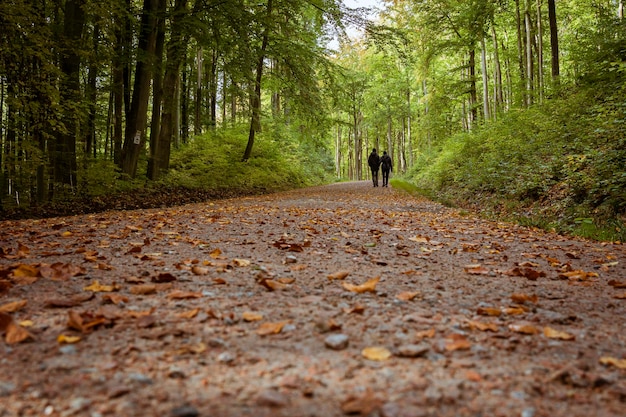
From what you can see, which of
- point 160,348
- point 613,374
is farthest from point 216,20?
point 613,374

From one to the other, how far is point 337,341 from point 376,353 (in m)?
0.20

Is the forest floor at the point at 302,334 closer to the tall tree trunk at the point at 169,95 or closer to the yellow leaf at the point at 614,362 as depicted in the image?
the yellow leaf at the point at 614,362

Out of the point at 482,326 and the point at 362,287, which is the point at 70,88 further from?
the point at 482,326

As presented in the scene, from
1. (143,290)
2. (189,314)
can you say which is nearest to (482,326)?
(189,314)

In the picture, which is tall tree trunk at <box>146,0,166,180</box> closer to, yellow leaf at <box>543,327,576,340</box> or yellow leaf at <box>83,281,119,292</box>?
yellow leaf at <box>83,281,119,292</box>

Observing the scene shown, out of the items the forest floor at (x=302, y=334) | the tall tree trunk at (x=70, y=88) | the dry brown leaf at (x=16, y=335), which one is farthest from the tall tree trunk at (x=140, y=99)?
the dry brown leaf at (x=16, y=335)

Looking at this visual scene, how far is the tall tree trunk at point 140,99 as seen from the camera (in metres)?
10.6

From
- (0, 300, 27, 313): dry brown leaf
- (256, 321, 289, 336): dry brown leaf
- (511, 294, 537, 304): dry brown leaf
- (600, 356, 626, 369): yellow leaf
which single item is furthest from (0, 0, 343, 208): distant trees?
(600, 356, 626, 369): yellow leaf

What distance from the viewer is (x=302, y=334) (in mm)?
1915

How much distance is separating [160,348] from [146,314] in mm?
440

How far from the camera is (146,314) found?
2.06 meters

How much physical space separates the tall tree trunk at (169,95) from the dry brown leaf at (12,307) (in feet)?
34.8

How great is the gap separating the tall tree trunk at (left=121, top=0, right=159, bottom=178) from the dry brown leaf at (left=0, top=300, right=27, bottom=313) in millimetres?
9335

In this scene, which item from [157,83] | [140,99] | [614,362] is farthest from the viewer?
[157,83]
